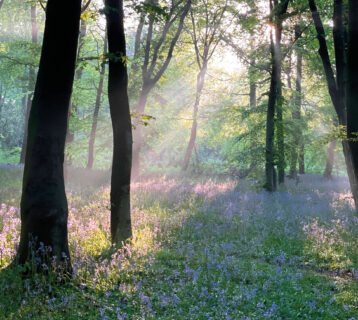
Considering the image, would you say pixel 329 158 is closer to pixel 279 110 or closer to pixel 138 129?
pixel 279 110

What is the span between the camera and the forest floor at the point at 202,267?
5.30 meters

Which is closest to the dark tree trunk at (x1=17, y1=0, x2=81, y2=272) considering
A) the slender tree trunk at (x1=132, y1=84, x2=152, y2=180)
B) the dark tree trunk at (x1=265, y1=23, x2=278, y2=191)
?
the dark tree trunk at (x1=265, y1=23, x2=278, y2=191)

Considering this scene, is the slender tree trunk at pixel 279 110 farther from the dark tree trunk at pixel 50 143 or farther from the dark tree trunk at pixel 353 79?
the dark tree trunk at pixel 50 143

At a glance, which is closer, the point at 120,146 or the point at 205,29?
the point at 120,146

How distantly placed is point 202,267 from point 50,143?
11.3 ft

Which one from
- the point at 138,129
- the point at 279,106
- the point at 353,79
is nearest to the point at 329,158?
the point at 279,106

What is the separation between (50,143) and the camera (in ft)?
21.2

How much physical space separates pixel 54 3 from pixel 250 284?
539cm

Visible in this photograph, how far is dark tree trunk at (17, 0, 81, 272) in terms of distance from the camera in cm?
626

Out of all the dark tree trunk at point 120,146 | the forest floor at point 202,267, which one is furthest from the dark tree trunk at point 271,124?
the dark tree trunk at point 120,146

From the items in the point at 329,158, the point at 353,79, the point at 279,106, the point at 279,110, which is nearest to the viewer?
the point at 353,79

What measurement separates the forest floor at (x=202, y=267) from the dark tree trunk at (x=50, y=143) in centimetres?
58

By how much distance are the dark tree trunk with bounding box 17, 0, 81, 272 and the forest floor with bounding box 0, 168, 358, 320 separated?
1.89 feet

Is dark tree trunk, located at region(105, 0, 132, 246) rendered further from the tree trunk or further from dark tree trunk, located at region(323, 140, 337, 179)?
dark tree trunk, located at region(323, 140, 337, 179)
